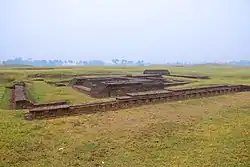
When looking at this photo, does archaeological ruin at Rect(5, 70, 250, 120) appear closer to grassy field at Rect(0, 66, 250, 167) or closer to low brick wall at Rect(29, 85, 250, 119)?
low brick wall at Rect(29, 85, 250, 119)

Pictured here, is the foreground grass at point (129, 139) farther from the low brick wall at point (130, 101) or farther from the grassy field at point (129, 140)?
the low brick wall at point (130, 101)

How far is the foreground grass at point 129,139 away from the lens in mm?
5898

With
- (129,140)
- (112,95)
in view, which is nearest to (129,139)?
(129,140)

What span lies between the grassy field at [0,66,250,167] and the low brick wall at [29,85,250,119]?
1.83ft

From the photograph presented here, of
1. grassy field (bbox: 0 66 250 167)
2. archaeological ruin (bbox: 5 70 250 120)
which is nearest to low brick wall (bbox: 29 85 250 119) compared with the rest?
archaeological ruin (bbox: 5 70 250 120)

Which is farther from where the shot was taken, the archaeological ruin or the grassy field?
the archaeological ruin

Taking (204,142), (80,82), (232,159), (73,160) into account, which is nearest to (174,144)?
(204,142)

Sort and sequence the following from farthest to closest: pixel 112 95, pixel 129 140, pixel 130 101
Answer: pixel 112 95 → pixel 130 101 → pixel 129 140

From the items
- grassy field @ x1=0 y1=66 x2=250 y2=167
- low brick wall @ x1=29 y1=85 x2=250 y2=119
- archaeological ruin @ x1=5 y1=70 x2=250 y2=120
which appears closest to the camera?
grassy field @ x1=0 y1=66 x2=250 y2=167

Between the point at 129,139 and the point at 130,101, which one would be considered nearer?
the point at 129,139

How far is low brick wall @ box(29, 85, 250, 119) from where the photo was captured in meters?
9.70

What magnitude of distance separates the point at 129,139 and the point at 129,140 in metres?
0.09

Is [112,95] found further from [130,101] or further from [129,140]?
[129,140]

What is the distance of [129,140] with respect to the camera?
23.6ft
